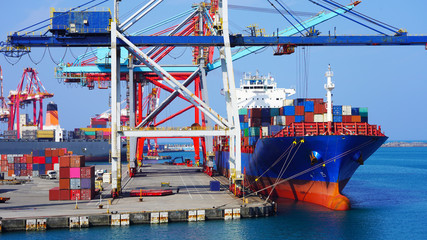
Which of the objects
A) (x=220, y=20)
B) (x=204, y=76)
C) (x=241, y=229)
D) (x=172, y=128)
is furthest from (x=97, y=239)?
(x=204, y=76)

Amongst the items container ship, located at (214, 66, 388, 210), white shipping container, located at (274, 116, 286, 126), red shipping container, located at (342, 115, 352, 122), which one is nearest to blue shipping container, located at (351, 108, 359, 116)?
container ship, located at (214, 66, 388, 210)

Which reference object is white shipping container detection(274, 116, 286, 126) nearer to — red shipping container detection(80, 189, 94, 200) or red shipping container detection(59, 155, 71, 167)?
red shipping container detection(80, 189, 94, 200)

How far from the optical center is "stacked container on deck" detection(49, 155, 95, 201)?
38.6m

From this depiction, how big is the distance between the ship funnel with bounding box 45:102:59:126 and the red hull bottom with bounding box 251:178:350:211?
10694cm

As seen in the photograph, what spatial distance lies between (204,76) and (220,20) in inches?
781

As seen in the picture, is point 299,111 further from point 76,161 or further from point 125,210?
point 76,161

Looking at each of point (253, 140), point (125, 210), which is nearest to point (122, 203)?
point (125, 210)

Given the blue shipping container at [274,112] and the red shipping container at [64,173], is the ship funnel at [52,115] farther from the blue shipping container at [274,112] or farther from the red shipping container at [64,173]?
the red shipping container at [64,173]

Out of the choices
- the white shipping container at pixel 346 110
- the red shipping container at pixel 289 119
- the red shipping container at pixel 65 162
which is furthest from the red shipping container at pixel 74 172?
the white shipping container at pixel 346 110

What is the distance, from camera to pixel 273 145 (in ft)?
136

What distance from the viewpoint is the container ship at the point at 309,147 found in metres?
37.4

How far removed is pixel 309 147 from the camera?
125ft

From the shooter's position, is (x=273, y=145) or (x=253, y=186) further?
(x=253, y=186)

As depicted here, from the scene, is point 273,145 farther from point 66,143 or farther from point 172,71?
point 66,143
